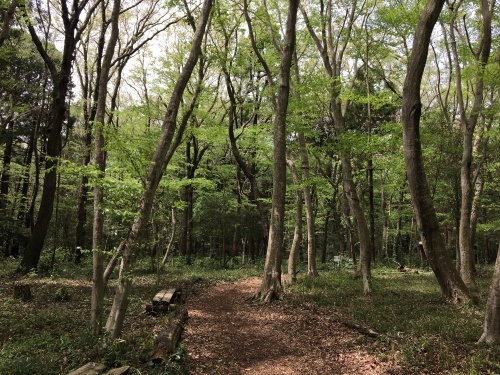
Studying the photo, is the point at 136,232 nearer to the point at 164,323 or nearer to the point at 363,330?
the point at 164,323

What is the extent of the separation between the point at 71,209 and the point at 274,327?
65.2 ft

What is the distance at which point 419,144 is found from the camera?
715cm

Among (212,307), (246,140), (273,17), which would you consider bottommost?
(212,307)

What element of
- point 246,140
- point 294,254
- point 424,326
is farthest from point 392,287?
point 246,140

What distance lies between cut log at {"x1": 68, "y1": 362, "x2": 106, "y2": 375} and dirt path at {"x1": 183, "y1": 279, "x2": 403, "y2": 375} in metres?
1.50

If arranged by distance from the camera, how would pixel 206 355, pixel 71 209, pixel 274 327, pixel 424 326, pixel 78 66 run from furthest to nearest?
pixel 71 209, pixel 78 66, pixel 274 327, pixel 424 326, pixel 206 355

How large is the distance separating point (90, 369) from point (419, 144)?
7194 mm

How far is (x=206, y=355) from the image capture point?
6.18m

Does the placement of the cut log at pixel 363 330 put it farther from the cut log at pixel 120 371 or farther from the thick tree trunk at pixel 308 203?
the thick tree trunk at pixel 308 203

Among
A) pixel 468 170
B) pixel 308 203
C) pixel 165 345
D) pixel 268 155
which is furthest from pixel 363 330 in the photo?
pixel 268 155

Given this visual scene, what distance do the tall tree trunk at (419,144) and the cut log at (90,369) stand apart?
21.5ft

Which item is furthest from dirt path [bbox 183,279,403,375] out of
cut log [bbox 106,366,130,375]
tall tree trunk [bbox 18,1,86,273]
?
tall tree trunk [bbox 18,1,86,273]

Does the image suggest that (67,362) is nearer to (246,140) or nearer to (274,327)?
(274,327)

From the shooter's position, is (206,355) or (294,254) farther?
(294,254)
